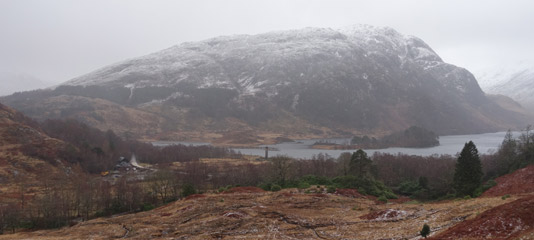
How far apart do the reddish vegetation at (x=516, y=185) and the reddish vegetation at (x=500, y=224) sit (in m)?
27.9

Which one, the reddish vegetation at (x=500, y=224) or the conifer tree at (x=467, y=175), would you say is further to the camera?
the conifer tree at (x=467, y=175)

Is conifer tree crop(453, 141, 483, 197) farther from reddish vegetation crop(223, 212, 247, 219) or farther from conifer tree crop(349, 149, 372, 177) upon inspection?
reddish vegetation crop(223, 212, 247, 219)

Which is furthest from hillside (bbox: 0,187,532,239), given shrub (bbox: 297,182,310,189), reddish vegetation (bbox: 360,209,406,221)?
shrub (bbox: 297,182,310,189)

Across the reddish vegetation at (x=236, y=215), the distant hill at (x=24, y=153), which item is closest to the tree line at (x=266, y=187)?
the distant hill at (x=24, y=153)

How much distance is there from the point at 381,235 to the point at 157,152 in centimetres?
18669

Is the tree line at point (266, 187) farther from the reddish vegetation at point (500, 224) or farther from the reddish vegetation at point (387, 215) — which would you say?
the reddish vegetation at point (500, 224)

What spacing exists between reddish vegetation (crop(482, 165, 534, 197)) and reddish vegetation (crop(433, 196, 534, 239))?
27.9 m

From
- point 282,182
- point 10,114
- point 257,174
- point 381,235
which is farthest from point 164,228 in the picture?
point 10,114

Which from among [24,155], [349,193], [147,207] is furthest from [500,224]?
[24,155]

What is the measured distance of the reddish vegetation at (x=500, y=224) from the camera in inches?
894

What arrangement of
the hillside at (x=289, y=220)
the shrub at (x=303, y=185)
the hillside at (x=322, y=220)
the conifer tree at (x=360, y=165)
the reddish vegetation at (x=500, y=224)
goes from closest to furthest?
the reddish vegetation at (x=500, y=224)
the hillside at (x=322, y=220)
the hillside at (x=289, y=220)
the shrub at (x=303, y=185)
the conifer tree at (x=360, y=165)

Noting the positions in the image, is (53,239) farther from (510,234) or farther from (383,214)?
(510,234)

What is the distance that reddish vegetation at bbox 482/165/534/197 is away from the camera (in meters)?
50.6

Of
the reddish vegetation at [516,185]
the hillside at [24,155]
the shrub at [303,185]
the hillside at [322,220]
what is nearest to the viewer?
the hillside at [322,220]
